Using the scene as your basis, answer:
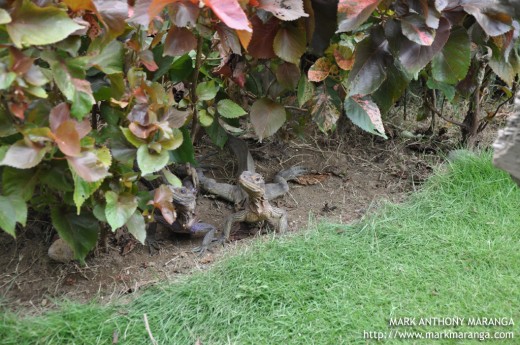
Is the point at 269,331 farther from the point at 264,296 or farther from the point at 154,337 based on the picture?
the point at 154,337

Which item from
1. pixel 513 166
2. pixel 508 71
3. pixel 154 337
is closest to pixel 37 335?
pixel 154 337

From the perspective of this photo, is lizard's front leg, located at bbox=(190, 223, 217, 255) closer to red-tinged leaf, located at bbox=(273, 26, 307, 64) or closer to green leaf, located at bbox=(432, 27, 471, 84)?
red-tinged leaf, located at bbox=(273, 26, 307, 64)

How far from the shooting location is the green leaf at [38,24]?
1969mm

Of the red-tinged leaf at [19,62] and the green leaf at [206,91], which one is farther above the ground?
the red-tinged leaf at [19,62]

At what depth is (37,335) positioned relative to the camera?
247 centimetres

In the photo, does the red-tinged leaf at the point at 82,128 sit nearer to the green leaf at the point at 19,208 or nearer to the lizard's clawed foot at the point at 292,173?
the green leaf at the point at 19,208

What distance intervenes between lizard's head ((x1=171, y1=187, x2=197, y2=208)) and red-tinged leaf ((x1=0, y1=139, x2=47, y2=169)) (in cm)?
113

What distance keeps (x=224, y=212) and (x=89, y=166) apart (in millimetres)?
1596

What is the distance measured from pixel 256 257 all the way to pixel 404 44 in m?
1.22

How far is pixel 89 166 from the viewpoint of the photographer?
2133 millimetres

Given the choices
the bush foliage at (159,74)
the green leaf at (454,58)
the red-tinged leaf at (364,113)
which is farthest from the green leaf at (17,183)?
the green leaf at (454,58)

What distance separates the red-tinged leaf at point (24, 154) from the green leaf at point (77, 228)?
0.55 metres

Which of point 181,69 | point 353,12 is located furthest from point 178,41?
point 353,12

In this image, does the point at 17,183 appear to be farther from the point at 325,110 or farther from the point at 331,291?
the point at 325,110
